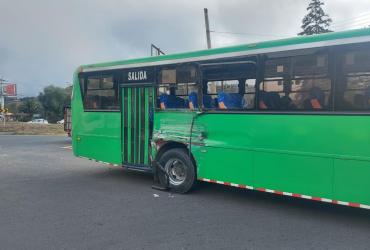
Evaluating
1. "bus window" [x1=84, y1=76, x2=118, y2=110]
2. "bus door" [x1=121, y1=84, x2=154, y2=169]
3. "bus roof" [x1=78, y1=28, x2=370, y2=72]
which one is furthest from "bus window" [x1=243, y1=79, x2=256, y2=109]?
"bus window" [x1=84, y1=76, x2=118, y2=110]

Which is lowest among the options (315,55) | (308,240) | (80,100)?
(308,240)

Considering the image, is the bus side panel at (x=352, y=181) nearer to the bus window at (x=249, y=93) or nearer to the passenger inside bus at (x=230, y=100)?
the bus window at (x=249, y=93)

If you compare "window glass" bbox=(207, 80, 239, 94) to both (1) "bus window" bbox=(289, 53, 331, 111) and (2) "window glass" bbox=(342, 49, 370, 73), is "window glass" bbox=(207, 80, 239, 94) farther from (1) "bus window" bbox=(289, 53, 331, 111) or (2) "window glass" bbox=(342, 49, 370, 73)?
(2) "window glass" bbox=(342, 49, 370, 73)

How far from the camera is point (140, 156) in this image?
27.5 ft

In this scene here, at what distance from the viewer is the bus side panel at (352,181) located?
5199mm

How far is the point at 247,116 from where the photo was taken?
6.44 metres

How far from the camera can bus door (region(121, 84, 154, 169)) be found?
321 inches

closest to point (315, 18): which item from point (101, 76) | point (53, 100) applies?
point (101, 76)

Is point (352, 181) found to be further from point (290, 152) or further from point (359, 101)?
point (359, 101)

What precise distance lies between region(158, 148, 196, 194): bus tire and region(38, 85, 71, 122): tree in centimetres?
6658

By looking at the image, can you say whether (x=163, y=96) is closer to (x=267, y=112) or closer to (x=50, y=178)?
(x=267, y=112)

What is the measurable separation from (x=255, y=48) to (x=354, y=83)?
6.00ft

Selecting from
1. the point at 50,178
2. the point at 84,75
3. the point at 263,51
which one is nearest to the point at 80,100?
the point at 84,75

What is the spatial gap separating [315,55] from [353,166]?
5.92 ft
